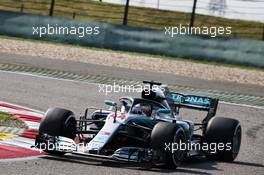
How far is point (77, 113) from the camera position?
15.6 m

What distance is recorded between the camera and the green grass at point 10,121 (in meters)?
13.3

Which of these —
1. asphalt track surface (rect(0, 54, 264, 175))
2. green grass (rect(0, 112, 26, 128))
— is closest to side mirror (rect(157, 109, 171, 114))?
asphalt track surface (rect(0, 54, 264, 175))

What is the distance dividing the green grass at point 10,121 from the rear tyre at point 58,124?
213 cm

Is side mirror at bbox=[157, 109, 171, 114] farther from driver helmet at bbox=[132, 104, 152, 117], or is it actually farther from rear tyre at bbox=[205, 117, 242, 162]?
rear tyre at bbox=[205, 117, 242, 162]

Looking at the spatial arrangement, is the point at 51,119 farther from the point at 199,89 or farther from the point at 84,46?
the point at 84,46

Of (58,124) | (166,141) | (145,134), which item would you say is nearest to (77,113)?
(145,134)

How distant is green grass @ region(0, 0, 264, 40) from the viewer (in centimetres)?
3469

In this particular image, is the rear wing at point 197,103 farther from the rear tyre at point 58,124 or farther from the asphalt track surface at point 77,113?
the rear tyre at point 58,124

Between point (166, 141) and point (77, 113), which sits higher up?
point (166, 141)

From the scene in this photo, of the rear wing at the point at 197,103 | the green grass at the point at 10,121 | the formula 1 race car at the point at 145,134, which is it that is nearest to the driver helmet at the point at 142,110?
the formula 1 race car at the point at 145,134

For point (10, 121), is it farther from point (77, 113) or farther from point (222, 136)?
point (222, 136)

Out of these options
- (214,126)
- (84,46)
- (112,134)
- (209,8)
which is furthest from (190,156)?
(209,8)

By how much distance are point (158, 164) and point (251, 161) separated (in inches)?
89.6

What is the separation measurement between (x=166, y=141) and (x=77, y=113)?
5210mm
